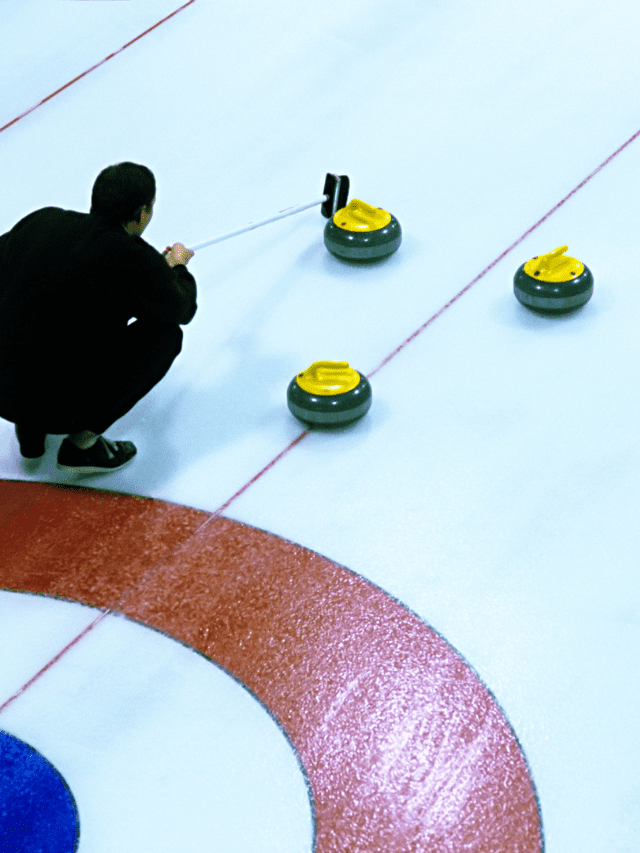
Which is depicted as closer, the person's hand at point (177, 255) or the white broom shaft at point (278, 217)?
the person's hand at point (177, 255)

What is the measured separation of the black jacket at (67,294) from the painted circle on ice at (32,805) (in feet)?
3.45

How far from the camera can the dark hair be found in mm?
2975

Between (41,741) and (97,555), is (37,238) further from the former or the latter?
(41,741)

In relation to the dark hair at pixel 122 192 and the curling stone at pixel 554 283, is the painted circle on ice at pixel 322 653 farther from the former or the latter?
the curling stone at pixel 554 283

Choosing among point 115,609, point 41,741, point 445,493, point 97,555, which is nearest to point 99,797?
point 41,741

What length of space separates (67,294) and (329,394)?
854mm

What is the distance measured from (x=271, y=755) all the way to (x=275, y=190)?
277 cm

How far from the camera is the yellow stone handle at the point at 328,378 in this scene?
338 cm

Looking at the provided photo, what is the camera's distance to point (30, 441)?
331 centimetres

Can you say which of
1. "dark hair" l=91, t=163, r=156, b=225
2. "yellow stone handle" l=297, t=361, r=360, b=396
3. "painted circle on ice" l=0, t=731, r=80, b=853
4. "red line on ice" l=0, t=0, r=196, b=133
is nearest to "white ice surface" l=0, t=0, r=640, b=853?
"red line on ice" l=0, t=0, r=196, b=133

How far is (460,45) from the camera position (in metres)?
5.44

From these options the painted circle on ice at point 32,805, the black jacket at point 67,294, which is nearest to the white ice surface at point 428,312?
the black jacket at point 67,294

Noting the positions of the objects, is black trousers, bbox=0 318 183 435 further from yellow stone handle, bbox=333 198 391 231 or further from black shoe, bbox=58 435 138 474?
yellow stone handle, bbox=333 198 391 231

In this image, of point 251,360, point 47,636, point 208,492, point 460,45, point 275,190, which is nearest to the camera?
point 47,636
